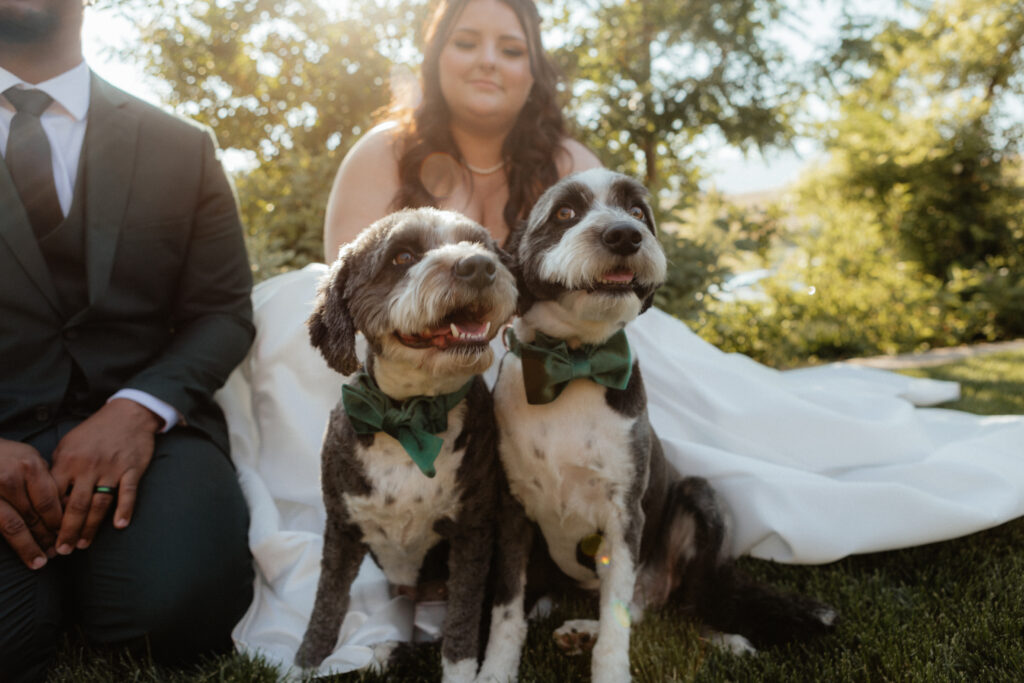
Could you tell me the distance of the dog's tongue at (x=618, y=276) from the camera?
7.14 feet

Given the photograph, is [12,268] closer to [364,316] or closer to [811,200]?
[364,316]

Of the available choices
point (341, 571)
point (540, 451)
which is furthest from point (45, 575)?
point (540, 451)

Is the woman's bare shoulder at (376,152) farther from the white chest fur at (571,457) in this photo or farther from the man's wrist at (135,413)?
the white chest fur at (571,457)

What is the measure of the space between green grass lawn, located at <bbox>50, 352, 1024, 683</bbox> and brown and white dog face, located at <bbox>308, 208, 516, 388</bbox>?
110cm

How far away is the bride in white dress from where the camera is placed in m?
2.89

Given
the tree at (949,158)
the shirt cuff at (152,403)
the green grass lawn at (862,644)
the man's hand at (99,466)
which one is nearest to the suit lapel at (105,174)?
the shirt cuff at (152,403)

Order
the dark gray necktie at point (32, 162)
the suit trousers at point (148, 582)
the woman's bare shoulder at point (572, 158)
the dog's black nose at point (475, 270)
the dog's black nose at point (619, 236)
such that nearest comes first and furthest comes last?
1. the dog's black nose at point (475, 270)
2. the dog's black nose at point (619, 236)
3. the suit trousers at point (148, 582)
4. the dark gray necktie at point (32, 162)
5. the woman's bare shoulder at point (572, 158)

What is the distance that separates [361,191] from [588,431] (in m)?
2.13

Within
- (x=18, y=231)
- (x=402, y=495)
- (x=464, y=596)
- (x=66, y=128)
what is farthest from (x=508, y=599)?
(x=66, y=128)

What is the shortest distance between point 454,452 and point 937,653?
1.68 metres

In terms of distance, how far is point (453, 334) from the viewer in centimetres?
213

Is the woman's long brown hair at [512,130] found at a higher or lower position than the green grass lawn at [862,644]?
higher

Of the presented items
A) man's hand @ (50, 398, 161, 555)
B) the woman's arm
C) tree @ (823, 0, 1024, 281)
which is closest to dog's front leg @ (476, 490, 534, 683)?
man's hand @ (50, 398, 161, 555)

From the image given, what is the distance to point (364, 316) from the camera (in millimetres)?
2193
